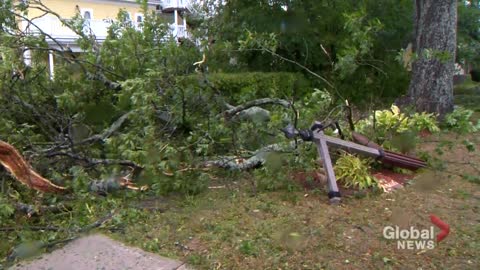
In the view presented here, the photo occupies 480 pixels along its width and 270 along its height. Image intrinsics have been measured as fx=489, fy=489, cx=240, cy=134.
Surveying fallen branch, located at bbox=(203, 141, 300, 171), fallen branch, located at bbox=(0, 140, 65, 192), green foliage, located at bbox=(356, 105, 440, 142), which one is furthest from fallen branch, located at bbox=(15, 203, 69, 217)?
green foliage, located at bbox=(356, 105, 440, 142)

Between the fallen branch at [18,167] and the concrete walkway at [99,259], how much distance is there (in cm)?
91

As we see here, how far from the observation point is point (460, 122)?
6188 mm

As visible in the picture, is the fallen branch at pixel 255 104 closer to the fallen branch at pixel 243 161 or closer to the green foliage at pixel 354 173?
the fallen branch at pixel 243 161

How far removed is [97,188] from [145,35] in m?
2.67

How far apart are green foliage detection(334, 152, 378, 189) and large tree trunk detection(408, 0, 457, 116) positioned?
3.68 meters

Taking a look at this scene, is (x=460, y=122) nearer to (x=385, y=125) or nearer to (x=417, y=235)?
(x=385, y=125)

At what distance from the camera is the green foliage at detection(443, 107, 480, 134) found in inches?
232

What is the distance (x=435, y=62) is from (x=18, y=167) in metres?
6.74

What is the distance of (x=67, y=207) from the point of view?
4449 millimetres

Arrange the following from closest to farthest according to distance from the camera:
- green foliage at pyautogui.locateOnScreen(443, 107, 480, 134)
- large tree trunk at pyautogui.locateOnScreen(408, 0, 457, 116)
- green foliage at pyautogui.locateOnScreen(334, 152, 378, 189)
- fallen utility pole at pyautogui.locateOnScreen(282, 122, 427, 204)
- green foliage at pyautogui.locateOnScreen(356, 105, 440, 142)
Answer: fallen utility pole at pyautogui.locateOnScreen(282, 122, 427, 204), green foliage at pyautogui.locateOnScreen(334, 152, 378, 189), green foliage at pyautogui.locateOnScreen(356, 105, 440, 142), green foliage at pyautogui.locateOnScreen(443, 107, 480, 134), large tree trunk at pyautogui.locateOnScreen(408, 0, 457, 116)

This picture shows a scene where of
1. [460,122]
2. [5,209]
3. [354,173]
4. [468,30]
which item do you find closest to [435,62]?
[460,122]

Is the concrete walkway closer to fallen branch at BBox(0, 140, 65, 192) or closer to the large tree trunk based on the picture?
fallen branch at BBox(0, 140, 65, 192)

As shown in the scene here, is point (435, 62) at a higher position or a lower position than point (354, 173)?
higher

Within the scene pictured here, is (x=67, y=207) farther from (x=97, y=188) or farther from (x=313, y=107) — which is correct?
(x=313, y=107)
